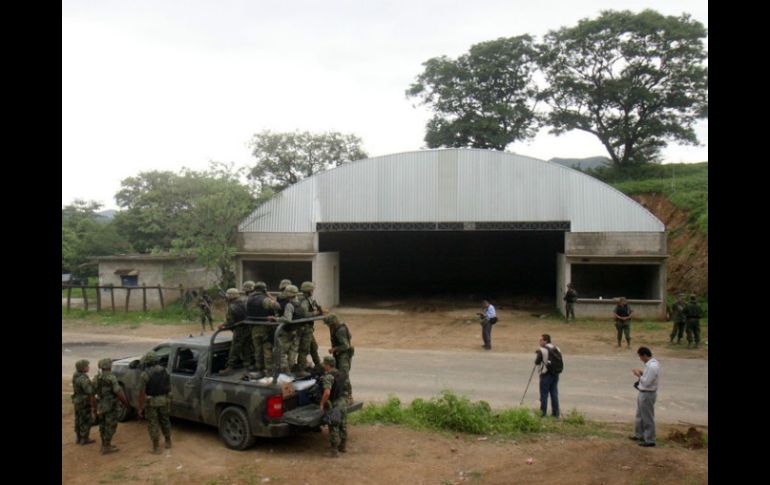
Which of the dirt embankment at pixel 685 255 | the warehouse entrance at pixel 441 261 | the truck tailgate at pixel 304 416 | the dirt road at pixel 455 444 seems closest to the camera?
the dirt road at pixel 455 444

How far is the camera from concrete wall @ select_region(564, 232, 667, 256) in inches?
883

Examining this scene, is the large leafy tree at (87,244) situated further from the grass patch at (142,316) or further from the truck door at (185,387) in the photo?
the truck door at (185,387)


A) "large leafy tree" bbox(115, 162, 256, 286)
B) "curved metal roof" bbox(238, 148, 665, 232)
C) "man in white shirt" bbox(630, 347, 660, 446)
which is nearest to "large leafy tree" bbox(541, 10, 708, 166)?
"curved metal roof" bbox(238, 148, 665, 232)

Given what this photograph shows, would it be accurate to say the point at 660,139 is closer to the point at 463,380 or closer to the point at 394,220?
the point at 394,220

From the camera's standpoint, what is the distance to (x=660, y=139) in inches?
1553

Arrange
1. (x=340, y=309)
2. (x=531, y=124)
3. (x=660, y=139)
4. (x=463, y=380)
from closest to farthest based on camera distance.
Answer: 1. (x=463, y=380)
2. (x=340, y=309)
3. (x=660, y=139)
4. (x=531, y=124)

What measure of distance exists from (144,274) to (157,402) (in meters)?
18.8

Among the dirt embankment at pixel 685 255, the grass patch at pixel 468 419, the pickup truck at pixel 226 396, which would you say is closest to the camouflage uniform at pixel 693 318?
the dirt embankment at pixel 685 255

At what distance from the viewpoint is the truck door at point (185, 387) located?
8625 millimetres

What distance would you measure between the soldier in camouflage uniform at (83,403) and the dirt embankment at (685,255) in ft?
74.6

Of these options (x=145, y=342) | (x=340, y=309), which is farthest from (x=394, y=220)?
(x=145, y=342)
